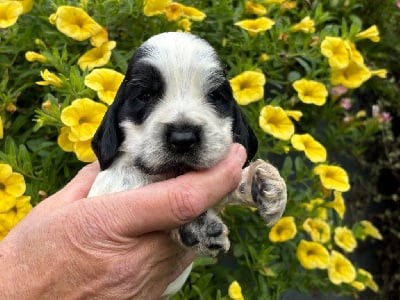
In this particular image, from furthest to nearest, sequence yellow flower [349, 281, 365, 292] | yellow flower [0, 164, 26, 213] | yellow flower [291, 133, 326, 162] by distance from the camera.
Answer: yellow flower [349, 281, 365, 292], yellow flower [291, 133, 326, 162], yellow flower [0, 164, 26, 213]

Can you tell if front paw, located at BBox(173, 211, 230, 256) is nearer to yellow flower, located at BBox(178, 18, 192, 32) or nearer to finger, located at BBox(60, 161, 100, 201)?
finger, located at BBox(60, 161, 100, 201)

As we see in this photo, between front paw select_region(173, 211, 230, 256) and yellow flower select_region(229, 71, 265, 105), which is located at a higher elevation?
front paw select_region(173, 211, 230, 256)

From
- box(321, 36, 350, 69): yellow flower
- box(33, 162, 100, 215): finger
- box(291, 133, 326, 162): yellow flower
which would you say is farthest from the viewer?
box(321, 36, 350, 69): yellow flower

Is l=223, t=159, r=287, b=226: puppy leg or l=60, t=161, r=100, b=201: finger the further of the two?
l=60, t=161, r=100, b=201: finger

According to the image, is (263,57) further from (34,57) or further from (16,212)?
(16,212)

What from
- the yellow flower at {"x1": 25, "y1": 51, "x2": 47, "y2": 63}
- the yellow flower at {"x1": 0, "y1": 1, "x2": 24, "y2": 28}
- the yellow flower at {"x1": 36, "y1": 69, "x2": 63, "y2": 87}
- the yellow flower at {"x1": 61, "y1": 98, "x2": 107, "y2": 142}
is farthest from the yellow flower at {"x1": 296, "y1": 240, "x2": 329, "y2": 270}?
the yellow flower at {"x1": 0, "y1": 1, "x2": 24, "y2": 28}

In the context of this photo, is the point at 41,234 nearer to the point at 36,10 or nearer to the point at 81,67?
the point at 81,67
